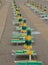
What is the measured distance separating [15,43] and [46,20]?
11994 millimetres

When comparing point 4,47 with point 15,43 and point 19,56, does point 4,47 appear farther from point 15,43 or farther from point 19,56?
point 19,56

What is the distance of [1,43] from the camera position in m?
13.8

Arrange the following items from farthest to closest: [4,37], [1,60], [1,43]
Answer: [4,37]
[1,43]
[1,60]

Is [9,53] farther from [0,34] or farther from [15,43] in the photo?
[0,34]

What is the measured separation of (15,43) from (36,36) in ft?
9.02

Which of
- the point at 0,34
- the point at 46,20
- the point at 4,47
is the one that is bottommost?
the point at 46,20

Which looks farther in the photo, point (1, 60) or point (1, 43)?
point (1, 43)

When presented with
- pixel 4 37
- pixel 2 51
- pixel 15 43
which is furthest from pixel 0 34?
pixel 2 51

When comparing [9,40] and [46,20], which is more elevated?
[9,40]

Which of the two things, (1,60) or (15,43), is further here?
(15,43)

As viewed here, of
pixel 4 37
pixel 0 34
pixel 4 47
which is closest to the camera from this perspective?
pixel 4 47

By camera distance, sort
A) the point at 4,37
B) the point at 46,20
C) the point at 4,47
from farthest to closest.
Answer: the point at 46,20 → the point at 4,37 → the point at 4,47

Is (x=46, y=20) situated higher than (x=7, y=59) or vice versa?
(x=7, y=59)

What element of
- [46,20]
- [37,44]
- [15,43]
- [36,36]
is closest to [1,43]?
[15,43]
